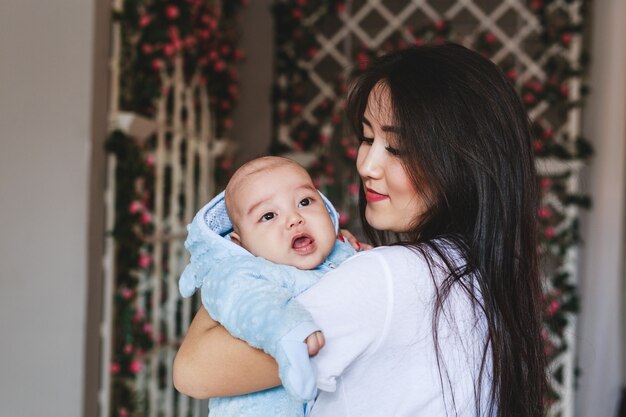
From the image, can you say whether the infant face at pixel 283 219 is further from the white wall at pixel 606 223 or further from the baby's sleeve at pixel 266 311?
the white wall at pixel 606 223

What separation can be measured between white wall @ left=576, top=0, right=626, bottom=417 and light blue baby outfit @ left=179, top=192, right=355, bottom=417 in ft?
6.98

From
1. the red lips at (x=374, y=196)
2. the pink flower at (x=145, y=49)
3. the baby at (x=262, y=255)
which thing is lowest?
the baby at (x=262, y=255)

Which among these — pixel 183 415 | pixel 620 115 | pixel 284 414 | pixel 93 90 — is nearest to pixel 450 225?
pixel 284 414

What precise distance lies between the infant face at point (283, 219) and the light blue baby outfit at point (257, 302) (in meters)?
0.03

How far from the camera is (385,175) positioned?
3.13 ft

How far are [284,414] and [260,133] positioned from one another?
7.94ft

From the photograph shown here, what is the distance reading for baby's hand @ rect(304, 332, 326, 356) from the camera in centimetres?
75

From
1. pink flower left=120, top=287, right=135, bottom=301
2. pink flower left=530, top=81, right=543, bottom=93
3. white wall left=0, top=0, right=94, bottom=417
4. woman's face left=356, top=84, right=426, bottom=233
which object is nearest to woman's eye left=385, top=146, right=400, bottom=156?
woman's face left=356, top=84, right=426, bottom=233

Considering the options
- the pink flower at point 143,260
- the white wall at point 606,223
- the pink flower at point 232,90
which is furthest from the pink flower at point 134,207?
the white wall at point 606,223

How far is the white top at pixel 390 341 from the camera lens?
78 cm

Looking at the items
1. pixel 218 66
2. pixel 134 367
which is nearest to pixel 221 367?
pixel 134 367

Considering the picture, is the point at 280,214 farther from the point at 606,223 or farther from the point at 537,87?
the point at 537,87

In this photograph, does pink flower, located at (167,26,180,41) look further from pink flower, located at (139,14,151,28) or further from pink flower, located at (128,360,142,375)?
pink flower, located at (128,360,142,375)

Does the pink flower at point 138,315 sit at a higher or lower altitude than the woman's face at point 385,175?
lower
